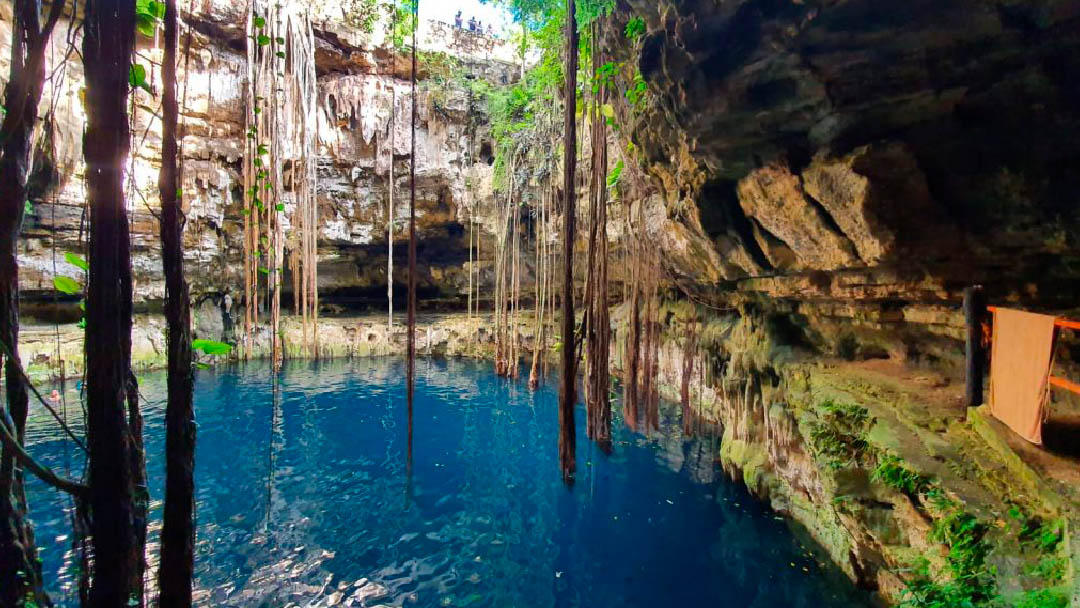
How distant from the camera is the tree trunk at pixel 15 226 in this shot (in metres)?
1.61

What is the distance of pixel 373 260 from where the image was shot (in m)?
15.5

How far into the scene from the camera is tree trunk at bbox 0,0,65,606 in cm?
161

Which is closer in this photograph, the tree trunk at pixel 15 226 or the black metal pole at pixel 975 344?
the tree trunk at pixel 15 226

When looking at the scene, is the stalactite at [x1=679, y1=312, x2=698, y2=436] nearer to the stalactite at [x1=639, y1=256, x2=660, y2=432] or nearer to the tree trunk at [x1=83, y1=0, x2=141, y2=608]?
the stalactite at [x1=639, y1=256, x2=660, y2=432]

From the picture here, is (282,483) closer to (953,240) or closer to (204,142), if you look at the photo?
(953,240)

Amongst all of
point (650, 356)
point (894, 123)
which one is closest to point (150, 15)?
point (894, 123)

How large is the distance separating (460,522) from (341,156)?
1062cm

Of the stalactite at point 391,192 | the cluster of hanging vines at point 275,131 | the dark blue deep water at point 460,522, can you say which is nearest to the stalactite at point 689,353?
the dark blue deep water at point 460,522

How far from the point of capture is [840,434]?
3.99 metres

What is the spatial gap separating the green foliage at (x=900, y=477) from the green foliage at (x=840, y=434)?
15.8 inches

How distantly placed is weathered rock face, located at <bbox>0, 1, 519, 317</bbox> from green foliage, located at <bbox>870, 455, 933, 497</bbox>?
10.7 meters

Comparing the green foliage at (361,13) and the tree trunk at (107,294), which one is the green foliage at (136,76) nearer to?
the tree trunk at (107,294)

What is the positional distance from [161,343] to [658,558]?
46.0ft

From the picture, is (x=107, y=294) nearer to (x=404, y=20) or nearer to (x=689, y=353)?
(x=689, y=353)
